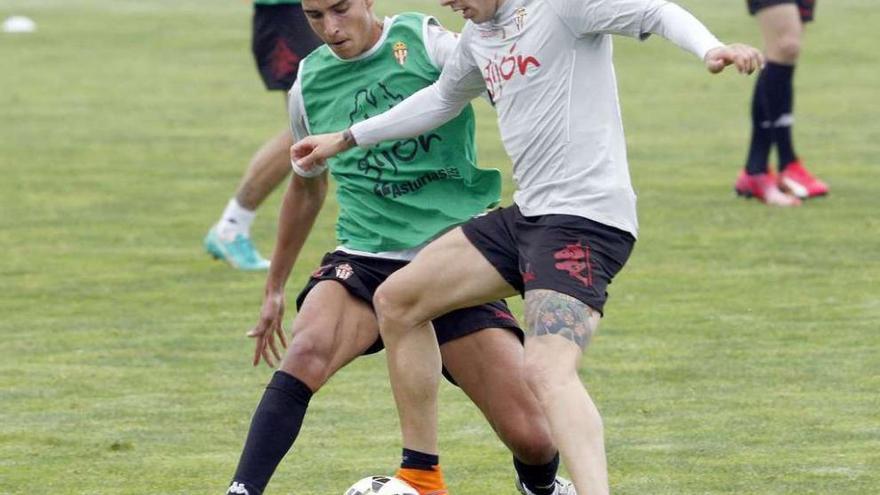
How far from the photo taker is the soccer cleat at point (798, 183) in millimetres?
13031

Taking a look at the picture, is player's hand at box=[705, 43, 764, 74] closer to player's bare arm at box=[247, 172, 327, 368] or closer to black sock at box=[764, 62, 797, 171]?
player's bare arm at box=[247, 172, 327, 368]

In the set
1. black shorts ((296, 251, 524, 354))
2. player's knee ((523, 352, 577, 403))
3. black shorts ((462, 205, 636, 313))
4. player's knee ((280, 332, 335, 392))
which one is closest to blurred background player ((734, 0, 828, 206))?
black shorts ((296, 251, 524, 354))

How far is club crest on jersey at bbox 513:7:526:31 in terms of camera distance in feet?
19.3

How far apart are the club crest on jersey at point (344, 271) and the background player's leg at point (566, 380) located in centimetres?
90

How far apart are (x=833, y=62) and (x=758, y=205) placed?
28.5ft

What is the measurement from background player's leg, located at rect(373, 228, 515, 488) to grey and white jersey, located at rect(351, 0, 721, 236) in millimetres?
236

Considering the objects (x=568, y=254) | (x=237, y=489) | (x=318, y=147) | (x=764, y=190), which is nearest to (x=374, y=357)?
(x=318, y=147)

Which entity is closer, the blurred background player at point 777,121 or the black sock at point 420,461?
the black sock at point 420,461

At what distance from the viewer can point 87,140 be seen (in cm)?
1658

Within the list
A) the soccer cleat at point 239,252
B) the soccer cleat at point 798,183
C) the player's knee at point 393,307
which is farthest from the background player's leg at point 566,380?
the soccer cleat at point 798,183

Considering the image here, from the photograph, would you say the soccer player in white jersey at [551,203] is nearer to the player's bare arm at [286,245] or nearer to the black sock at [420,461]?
the black sock at [420,461]

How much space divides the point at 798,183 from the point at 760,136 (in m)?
0.46

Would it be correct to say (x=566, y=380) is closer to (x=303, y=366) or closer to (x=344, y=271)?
(x=303, y=366)

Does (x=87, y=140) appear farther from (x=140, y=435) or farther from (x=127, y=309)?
(x=140, y=435)
